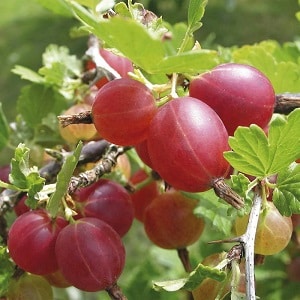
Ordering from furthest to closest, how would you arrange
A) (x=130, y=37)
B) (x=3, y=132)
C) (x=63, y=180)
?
1. (x=3, y=132)
2. (x=63, y=180)
3. (x=130, y=37)

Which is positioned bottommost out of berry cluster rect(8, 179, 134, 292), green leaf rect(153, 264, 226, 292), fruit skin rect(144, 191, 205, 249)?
fruit skin rect(144, 191, 205, 249)

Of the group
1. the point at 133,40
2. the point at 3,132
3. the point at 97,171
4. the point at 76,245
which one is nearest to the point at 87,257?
the point at 76,245

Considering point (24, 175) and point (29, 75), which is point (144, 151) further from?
point (29, 75)

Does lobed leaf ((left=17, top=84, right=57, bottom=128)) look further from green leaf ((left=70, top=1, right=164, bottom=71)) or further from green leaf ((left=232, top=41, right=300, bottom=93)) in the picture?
green leaf ((left=70, top=1, right=164, bottom=71))

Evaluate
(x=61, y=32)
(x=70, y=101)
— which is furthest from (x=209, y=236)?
(x=61, y=32)

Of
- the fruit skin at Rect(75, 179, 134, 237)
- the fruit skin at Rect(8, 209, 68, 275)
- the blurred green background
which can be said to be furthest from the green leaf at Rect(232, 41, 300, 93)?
the blurred green background

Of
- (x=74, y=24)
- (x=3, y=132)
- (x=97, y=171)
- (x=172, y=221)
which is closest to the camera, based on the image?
(x=97, y=171)

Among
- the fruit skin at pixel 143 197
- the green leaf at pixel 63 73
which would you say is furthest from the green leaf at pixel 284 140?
the green leaf at pixel 63 73

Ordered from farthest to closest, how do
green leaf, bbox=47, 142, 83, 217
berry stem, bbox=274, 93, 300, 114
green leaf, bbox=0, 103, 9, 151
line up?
green leaf, bbox=0, 103, 9, 151
berry stem, bbox=274, 93, 300, 114
green leaf, bbox=47, 142, 83, 217
